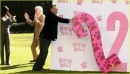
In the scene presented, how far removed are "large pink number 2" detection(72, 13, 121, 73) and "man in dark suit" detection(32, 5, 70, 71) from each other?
0.29 meters

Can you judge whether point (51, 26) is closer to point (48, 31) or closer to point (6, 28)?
point (48, 31)

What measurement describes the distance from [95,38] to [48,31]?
4.07 ft

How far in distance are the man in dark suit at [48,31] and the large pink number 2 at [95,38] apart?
0.29 m

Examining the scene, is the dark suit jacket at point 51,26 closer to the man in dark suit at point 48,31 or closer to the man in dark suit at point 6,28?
the man in dark suit at point 48,31

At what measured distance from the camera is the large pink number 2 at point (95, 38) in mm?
10023

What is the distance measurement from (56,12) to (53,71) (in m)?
1.48

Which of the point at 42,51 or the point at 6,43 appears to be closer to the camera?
the point at 42,51

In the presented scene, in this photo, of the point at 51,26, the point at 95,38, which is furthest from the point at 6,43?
the point at 95,38

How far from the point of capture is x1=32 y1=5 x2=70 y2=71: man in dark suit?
34.0ft

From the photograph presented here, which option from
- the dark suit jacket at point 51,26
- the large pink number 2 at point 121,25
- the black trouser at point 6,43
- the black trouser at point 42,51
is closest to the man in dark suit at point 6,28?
the black trouser at point 6,43

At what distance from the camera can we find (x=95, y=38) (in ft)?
33.1

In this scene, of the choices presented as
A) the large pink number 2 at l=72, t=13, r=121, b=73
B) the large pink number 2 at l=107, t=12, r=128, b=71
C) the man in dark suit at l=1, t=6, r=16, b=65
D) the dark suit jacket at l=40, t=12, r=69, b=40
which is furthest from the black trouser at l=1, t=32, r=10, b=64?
the large pink number 2 at l=107, t=12, r=128, b=71

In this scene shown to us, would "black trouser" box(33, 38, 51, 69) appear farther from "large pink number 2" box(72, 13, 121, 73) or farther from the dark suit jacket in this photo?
"large pink number 2" box(72, 13, 121, 73)

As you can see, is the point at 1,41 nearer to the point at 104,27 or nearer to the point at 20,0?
the point at 104,27
